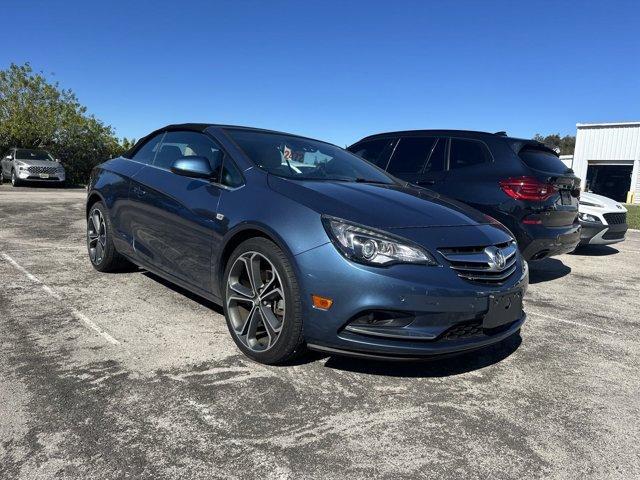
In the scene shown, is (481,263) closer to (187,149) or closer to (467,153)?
(187,149)

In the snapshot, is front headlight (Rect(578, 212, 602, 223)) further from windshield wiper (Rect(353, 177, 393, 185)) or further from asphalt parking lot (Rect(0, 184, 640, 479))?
windshield wiper (Rect(353, 177, 393, 185))

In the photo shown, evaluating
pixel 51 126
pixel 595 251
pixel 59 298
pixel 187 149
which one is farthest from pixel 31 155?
pixel 595 251

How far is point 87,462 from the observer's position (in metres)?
2.03

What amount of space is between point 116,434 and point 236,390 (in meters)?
0.66

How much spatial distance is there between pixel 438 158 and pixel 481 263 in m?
3.00

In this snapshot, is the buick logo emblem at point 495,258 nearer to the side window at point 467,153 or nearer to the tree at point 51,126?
the side window at point 467,153

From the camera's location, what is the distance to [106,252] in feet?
16.3

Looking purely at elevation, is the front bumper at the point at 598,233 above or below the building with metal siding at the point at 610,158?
below

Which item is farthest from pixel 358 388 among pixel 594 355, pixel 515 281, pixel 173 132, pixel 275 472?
pixel 173 132

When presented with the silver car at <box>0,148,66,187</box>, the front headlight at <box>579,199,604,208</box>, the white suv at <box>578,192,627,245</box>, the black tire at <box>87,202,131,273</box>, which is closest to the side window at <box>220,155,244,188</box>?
the black tire at <box>87,202,131,273</box>

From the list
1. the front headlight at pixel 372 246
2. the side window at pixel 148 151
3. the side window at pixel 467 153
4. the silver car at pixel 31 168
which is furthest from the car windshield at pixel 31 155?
the front headlight at pixel 372 246

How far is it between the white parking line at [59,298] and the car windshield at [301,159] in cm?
153

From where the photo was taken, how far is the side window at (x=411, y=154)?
230 inches

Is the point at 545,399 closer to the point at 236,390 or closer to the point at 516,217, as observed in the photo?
the point at 236,390
